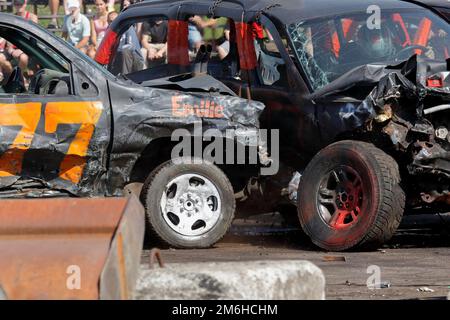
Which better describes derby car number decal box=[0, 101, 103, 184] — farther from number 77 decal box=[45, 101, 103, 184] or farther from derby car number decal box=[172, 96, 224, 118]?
derby car number decal box=[172, 96, 224, 118]

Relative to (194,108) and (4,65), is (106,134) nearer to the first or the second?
(194,108)

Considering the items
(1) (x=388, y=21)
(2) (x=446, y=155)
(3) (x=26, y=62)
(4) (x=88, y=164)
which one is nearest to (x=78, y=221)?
(4) (x=88, y=164)

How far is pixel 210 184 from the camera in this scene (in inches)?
387

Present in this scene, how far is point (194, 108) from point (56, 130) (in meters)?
1.19

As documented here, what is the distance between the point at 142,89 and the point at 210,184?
986mm

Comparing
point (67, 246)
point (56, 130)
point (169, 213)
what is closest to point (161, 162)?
point (169, 213)

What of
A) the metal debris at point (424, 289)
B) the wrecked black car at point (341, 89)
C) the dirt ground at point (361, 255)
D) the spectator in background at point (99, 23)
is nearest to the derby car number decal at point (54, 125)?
the dirt ground at point (361, 255)

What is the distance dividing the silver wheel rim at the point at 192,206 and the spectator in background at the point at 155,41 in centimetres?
237

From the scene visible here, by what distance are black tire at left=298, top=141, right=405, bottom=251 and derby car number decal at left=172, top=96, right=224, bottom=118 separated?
3.03 ft

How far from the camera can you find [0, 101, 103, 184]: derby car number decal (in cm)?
941

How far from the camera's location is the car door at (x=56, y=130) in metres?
9.41

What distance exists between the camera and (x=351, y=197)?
31.8 ft

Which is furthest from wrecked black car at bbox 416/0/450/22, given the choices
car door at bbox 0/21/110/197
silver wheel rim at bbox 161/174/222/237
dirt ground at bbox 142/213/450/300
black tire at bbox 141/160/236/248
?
car door at bbox 0/21/110/197

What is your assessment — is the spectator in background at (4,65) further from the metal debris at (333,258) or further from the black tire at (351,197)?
the metal debris at (333,258)
